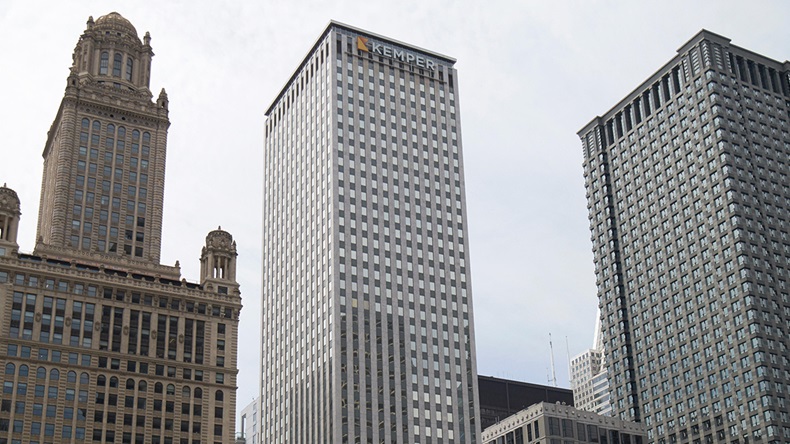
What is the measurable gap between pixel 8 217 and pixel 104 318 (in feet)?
75.1

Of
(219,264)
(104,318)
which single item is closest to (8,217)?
(104,318)

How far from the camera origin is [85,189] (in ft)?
617

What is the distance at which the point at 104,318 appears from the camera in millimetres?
165875

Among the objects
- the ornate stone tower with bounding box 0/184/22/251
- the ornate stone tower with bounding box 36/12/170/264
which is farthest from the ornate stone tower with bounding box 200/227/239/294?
the ornate stone tower with bounding box 0/184/22/251

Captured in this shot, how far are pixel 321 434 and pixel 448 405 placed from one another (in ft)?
79.0

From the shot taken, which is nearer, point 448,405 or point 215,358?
point 215,358

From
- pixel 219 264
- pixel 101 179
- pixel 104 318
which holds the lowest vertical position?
pixel 104 318

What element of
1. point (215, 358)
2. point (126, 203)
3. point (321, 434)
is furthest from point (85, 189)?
point (321, 434)

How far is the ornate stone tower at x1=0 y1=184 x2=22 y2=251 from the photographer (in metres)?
166

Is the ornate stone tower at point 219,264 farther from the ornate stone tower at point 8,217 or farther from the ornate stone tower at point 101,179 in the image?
the ornate stone tower at point 8,217

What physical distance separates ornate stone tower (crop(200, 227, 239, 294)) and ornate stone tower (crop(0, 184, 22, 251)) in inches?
1181

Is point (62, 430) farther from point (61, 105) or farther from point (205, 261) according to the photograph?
point (61, 105)

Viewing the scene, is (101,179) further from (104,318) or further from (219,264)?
(104,318)

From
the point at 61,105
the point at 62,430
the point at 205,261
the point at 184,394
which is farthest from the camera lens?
the point at 61,105
